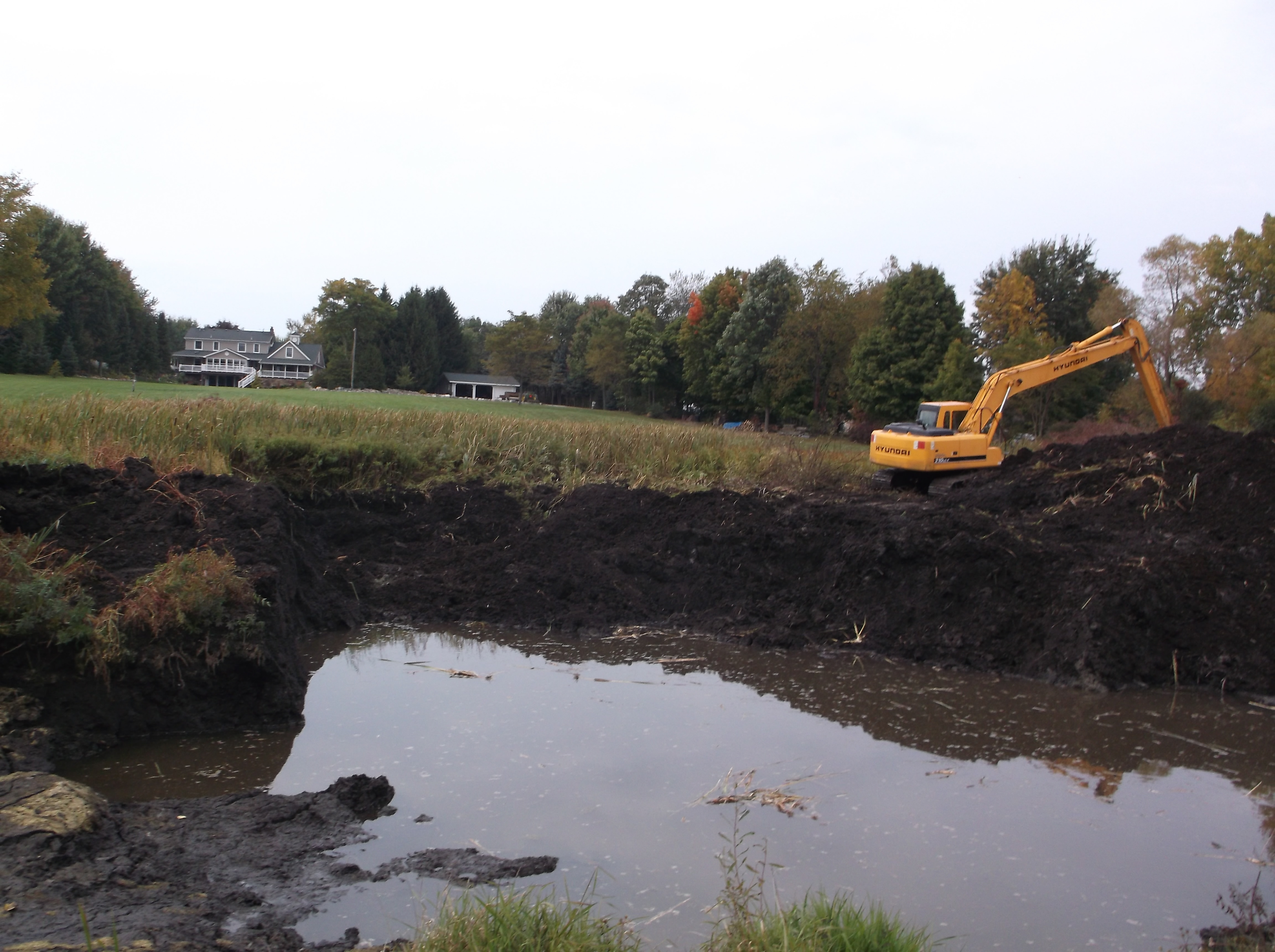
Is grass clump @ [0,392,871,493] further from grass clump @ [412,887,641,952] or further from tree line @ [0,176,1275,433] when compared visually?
tree line @ [0,176,1275,433]

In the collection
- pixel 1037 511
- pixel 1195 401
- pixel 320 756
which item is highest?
pixel 1195 401

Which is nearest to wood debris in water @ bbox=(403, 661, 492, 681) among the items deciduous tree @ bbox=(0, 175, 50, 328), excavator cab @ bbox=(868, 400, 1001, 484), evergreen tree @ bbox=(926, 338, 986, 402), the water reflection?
the water reflection

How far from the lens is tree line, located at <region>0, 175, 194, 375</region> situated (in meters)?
35.5

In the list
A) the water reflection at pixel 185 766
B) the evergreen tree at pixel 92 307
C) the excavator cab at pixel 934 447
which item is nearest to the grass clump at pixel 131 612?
the water reflection at pixel 185 766

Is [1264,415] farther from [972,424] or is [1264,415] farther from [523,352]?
[523,352]

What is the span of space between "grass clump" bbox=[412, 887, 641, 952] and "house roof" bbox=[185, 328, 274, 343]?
345 ft

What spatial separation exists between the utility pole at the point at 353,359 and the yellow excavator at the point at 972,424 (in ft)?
200

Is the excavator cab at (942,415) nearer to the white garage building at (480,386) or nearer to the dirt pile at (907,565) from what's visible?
the dirt pile at (907,565)

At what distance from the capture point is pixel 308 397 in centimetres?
4306

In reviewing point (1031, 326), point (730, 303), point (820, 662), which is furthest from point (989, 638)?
point (730, 303)

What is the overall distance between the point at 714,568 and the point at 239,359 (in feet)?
306

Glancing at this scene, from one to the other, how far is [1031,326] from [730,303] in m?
21.4

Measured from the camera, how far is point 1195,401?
30734 millimetres

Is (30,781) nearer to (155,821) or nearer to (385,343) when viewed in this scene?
(155,821)
